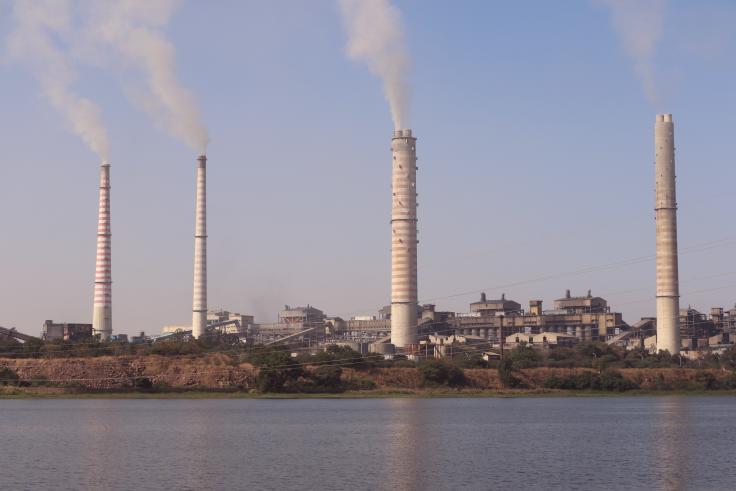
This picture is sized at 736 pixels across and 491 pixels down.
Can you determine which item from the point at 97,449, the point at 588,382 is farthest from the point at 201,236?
the point at 97,449

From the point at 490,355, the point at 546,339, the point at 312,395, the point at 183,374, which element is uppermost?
the point at 546,339

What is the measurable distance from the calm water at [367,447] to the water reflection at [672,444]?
9 cm

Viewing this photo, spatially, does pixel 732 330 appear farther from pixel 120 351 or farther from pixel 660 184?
pixel 120 351

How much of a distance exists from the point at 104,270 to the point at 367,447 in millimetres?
83236

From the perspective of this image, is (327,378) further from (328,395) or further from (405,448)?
(405,448)

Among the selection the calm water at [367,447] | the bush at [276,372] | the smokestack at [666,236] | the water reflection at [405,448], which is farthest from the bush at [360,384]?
the smokestack at [666,236]

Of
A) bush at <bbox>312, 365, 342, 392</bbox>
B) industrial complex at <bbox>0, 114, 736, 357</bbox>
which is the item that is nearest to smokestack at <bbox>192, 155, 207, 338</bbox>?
industrial complex at <bbox>0, 114, 736, 357</bbox>

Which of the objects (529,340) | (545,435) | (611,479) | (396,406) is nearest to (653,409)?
(396,406)

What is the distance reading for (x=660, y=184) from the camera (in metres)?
125

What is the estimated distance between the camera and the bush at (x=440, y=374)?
105750 millimetres

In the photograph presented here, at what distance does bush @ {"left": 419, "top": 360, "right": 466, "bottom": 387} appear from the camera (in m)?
106

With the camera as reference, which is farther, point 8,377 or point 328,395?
point 8,377

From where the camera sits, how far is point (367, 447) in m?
55.1

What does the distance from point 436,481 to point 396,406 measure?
1791 inches
